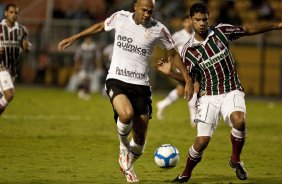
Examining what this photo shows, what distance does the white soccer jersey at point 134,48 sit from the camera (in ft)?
32.5

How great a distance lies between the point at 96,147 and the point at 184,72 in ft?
14.9

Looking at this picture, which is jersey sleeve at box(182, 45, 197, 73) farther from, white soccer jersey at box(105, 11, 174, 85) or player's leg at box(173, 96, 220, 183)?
player's leg at box(173, 96, 220, 183)

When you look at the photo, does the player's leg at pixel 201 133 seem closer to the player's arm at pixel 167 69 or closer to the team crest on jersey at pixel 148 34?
the player's arm at pixel 167 69

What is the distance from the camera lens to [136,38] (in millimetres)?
9922

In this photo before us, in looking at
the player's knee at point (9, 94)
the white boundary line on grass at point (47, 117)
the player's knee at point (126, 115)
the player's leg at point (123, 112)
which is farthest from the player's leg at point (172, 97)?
the player's knee at point (126, 115)

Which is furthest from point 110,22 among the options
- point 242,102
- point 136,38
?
point 242,102

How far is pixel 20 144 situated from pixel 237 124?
17.9ft

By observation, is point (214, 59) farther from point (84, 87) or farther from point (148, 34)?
point (84, 87)

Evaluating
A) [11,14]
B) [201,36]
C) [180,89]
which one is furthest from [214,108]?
[180,89]

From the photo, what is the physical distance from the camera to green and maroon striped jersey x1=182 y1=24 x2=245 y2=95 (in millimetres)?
10047

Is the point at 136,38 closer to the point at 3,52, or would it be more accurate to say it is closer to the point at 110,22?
the point at 110,22

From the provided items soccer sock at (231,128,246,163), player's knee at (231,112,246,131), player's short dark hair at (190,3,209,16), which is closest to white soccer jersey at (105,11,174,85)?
player's short dark hair at (190,3,209,16)

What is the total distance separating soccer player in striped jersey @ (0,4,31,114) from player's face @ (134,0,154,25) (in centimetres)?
541

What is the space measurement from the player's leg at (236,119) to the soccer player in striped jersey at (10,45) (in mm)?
5991
